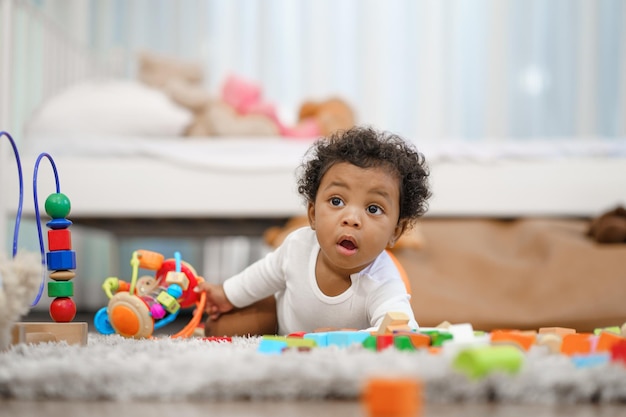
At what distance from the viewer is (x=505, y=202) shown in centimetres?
229

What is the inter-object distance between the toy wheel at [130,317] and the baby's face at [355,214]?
30cm

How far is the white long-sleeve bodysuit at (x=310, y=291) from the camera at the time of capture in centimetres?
119

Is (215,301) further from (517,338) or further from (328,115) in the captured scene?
(328,115)

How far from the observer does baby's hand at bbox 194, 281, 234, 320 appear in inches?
51.5

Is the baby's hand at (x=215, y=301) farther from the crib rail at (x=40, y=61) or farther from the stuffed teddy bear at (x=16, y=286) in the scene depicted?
the crib rail at (x=40, y=61)

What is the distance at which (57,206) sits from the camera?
1.07 m

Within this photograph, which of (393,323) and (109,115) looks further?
(109,115)

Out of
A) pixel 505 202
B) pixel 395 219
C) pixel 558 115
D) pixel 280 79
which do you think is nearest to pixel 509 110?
pixel 558 115

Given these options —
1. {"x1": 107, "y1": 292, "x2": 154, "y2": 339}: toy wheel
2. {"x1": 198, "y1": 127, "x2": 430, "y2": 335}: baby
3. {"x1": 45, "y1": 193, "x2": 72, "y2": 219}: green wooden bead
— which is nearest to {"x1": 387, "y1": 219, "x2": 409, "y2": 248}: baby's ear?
{"x1": 198, "y1": 127, "x2": 430, "y2": 335}: baby

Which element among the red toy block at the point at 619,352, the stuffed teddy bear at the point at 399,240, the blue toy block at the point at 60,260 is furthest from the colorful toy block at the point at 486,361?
the stuffed teddy bear at the point at 399,240

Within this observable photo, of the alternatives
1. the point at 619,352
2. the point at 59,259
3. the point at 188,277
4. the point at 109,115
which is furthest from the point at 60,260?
the point at 109,115

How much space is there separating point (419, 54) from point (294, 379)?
3.08 meters

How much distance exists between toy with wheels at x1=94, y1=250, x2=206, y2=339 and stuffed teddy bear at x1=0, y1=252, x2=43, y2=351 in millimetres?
294

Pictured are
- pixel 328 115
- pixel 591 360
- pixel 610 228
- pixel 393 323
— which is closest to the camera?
pixel 591 360
